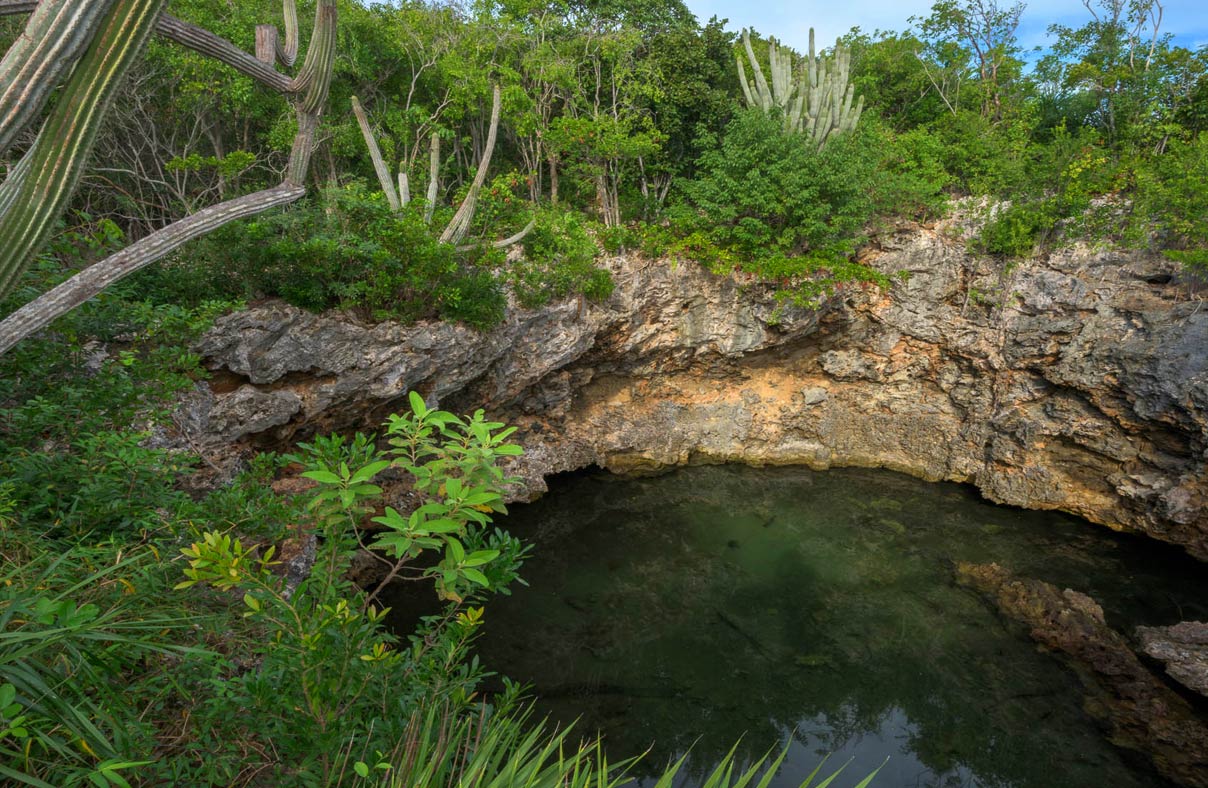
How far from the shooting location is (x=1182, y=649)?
7.47 meters

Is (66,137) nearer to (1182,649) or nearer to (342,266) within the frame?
(342,266)

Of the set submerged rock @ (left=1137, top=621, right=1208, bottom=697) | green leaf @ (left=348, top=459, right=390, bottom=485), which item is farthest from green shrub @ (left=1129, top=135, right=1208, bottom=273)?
green leaf @ (left=348, top=459, right=390, bottom=485)

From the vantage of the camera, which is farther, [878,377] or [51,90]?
[878,377]

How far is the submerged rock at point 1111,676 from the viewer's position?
648 cm

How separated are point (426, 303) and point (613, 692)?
20.4 feet

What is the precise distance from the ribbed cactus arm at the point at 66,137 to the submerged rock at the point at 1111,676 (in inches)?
411

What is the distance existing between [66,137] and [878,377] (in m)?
14.0

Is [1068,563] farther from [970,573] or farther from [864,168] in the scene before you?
[864,168]

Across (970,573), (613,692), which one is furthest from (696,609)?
(970,573)

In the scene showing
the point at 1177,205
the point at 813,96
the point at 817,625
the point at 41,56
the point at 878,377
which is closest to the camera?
the point at 41,56

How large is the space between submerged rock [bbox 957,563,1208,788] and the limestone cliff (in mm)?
3515

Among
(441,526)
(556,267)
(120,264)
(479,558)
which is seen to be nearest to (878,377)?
(556,267)

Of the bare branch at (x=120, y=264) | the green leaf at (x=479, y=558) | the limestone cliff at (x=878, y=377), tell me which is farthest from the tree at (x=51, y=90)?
the limestone cliff at (x=878, y=377)

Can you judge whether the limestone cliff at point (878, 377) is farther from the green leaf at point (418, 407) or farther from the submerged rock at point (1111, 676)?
the green leaf at point (418, 407)
